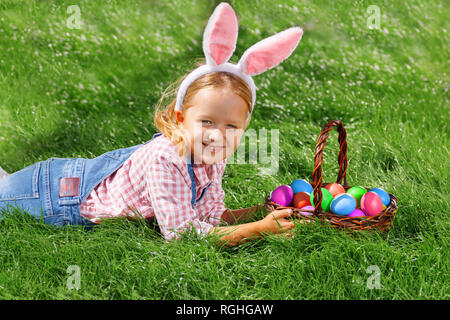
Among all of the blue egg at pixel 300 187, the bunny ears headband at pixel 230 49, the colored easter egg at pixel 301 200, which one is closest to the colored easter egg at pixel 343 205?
the colored easter egg at pixel 301 200

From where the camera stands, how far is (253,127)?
4.21 m

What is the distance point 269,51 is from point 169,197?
84 centimetres

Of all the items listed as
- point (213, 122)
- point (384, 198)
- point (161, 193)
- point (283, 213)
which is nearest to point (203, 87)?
point (213, 122)

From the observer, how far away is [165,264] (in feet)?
8.38

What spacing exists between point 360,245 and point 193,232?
2.64 ft

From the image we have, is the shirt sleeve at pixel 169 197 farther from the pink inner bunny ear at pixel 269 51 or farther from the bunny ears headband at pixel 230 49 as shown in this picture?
the pink inner bunny ear at pixel 269 51

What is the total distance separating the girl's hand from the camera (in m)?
2.68

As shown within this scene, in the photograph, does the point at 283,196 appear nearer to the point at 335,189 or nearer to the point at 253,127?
the point at 335,189

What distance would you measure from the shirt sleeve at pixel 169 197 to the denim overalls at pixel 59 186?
135mm

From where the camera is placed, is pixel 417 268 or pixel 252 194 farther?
pixel 252 194

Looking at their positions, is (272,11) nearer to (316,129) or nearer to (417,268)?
(316,129)

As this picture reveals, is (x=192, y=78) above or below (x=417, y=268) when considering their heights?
above
